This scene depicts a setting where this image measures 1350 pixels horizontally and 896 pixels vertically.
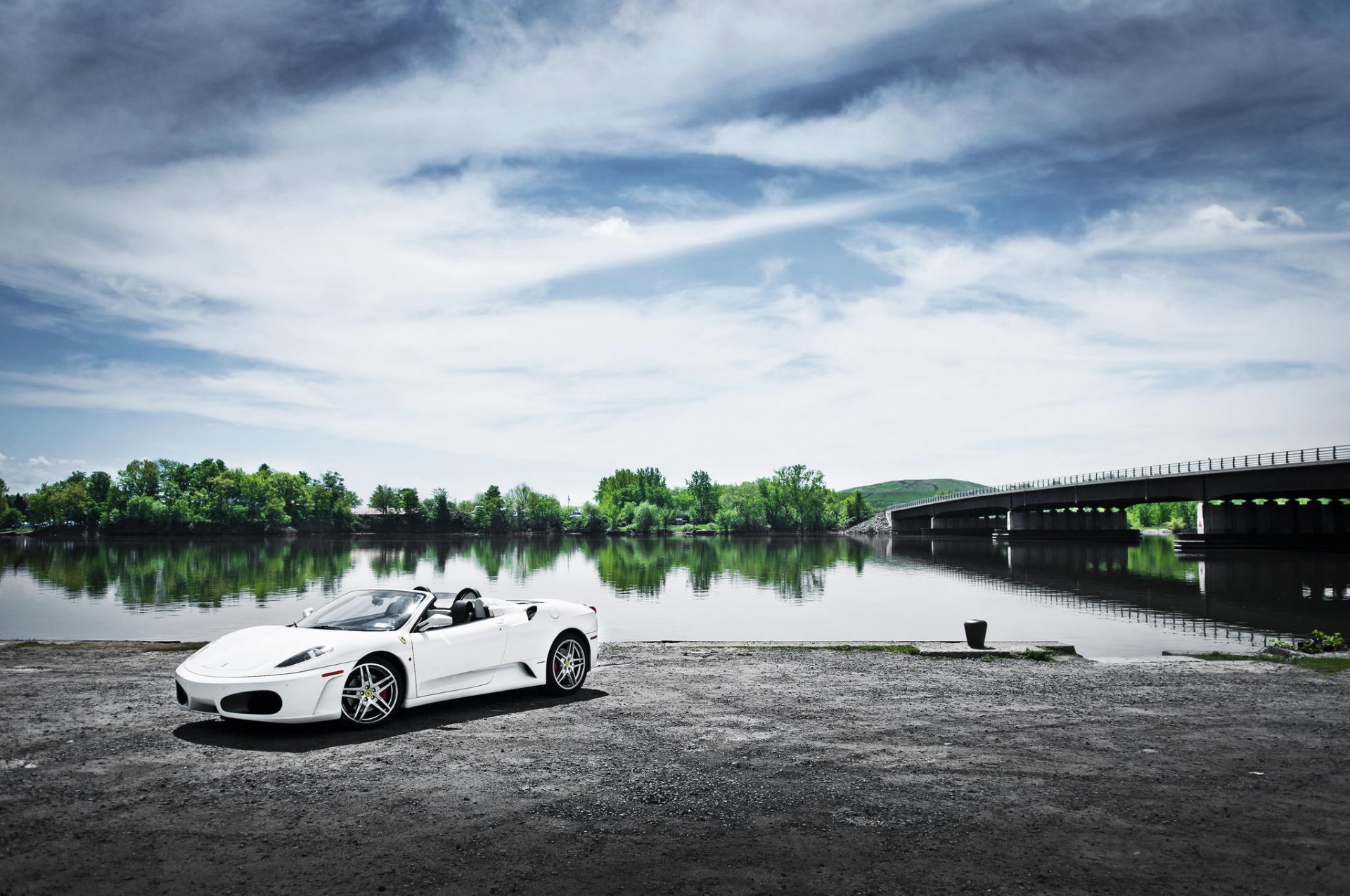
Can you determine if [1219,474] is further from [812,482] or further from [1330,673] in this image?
[812,482]

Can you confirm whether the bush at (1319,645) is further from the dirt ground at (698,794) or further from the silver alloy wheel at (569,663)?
the silver alloy wheel at (569,663)

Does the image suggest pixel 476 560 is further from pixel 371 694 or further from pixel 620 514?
pixel 620 514

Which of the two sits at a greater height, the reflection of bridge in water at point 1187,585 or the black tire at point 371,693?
the black tire at point 371,693

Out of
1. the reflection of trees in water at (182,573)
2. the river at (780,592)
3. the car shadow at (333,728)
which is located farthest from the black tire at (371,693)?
the reflection of trees in water at (182,573)

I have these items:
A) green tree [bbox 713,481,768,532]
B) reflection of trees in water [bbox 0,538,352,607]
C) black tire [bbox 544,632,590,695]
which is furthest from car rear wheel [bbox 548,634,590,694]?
green tree [bbox 713,481,768,532]

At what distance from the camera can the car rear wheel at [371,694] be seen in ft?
34.1

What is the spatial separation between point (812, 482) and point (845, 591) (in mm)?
136196

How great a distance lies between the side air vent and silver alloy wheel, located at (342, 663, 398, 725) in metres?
0.71

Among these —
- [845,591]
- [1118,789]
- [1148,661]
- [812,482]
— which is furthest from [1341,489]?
[812,482]

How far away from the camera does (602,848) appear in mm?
6531

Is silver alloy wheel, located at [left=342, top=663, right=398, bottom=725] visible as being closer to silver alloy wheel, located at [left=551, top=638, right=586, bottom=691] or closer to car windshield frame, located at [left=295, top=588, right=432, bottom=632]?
car windshield frame, located at [left=295, top=588, right=432, bottom=632]

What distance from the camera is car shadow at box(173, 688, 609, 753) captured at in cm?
982

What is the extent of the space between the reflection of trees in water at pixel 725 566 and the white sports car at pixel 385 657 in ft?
103

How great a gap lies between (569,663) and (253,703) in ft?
13.8
